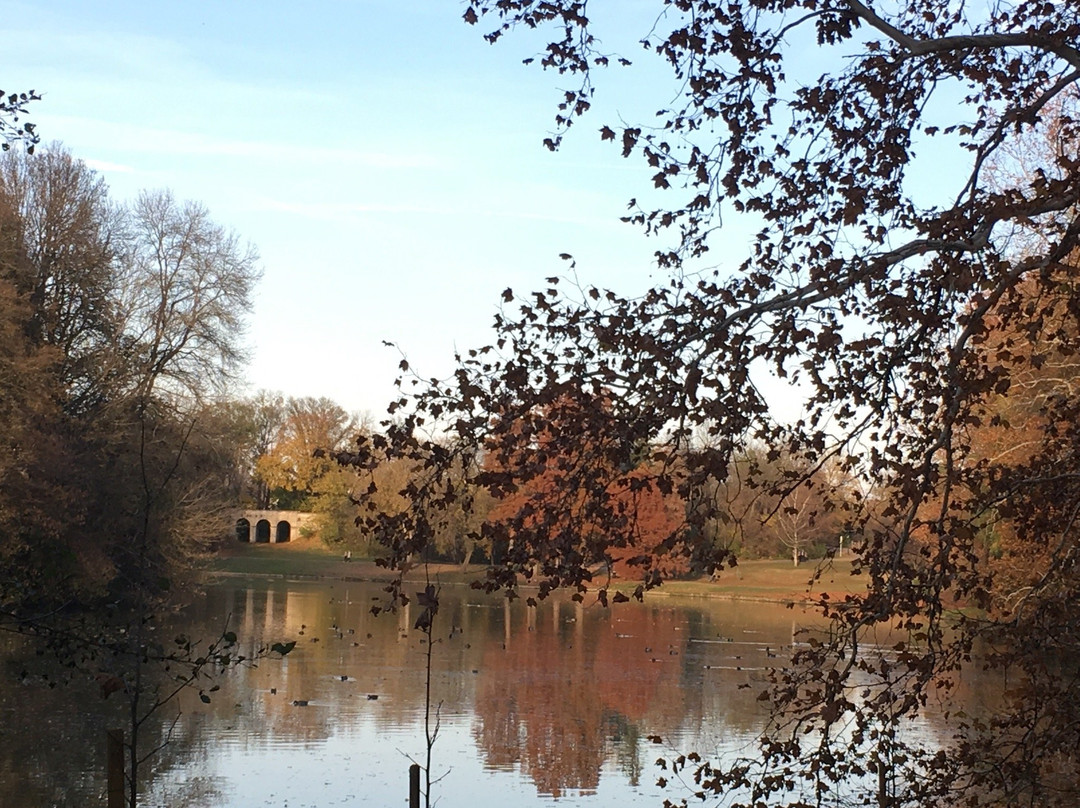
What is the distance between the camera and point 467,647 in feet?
84.2

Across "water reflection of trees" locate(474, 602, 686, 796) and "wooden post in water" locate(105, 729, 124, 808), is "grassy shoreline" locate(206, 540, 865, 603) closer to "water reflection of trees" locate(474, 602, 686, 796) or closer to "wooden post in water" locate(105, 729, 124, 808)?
"water reflection of trees" locate(474, 602, 686, 796)

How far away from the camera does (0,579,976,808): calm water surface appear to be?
40.4 feet

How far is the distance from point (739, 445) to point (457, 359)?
5.07ft

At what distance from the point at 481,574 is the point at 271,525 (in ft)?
88.5

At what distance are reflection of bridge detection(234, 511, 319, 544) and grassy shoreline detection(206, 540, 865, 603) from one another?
10.1m

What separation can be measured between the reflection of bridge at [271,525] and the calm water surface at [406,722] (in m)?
52.4

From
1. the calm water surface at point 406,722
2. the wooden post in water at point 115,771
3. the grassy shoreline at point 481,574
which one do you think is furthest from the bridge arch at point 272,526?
the wooden post in water at point 115,771

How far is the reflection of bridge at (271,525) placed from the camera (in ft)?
266

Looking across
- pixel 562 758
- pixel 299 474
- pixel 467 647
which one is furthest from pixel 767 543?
pixel 562 758

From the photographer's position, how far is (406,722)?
1586 cm

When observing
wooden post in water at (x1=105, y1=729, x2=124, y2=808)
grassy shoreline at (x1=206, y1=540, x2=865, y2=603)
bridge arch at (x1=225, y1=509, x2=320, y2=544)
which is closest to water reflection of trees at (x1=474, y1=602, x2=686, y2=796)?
wooden post in water at (x1=105, y1=729, x2=124, y2=808)

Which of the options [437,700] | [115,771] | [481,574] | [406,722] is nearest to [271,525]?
[481,574]

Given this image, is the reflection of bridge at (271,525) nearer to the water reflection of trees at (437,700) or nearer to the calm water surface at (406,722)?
the water reflection of trees at (437,700)

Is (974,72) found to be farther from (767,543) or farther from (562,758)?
(767,543)
